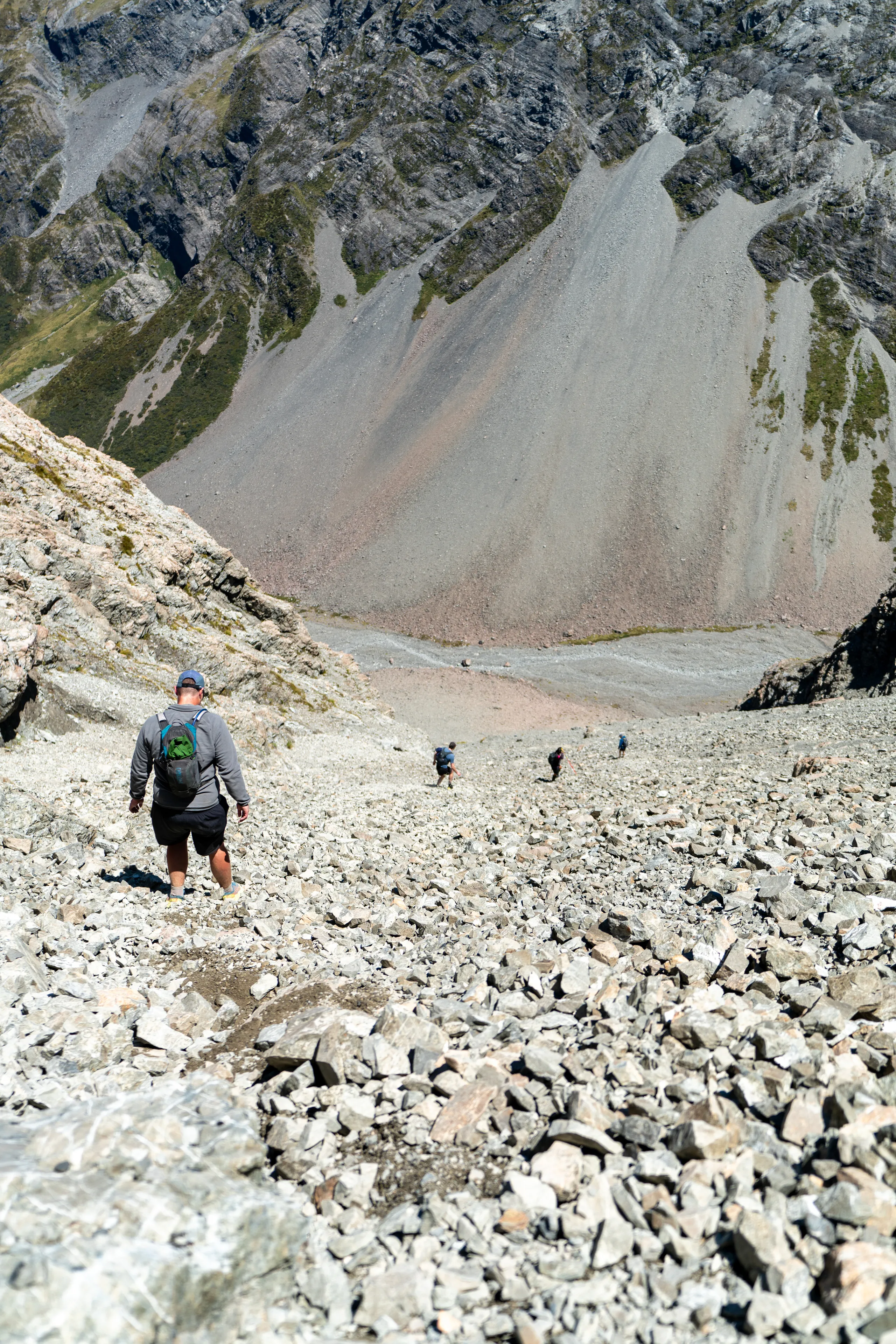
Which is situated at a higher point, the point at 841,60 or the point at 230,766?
the point at 841,60

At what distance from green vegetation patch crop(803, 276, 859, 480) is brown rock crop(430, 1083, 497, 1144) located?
10323cm

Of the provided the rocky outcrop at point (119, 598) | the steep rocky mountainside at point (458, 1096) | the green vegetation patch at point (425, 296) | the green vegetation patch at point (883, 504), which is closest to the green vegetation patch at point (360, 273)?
the green vegetation patch at point (425, 296)

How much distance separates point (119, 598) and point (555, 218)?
415 ft

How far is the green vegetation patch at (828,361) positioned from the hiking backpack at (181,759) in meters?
101

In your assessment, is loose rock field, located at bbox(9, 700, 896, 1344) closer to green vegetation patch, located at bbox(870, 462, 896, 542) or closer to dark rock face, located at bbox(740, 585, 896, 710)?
dark rock face, located at bbox(740, 585, 896, 710)

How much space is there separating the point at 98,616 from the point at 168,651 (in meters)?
2.89

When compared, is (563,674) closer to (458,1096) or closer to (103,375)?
(458,1096)

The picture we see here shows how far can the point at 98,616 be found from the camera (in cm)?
2628

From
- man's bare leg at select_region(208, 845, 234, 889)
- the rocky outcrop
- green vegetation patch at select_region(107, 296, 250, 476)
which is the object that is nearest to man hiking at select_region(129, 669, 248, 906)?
man's bare leg at select_region(208, 845, 234, 889)

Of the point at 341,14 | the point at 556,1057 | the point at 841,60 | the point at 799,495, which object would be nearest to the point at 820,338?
the point at 799,495

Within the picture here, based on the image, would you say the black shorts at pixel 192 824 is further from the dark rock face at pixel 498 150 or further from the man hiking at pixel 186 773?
the dark rock face at pixel 498 150

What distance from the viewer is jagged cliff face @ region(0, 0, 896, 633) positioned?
92250 mm

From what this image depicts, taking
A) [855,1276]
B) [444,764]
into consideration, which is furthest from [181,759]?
[444,764]

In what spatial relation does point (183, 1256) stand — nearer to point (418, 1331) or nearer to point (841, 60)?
point (418, 1331)
